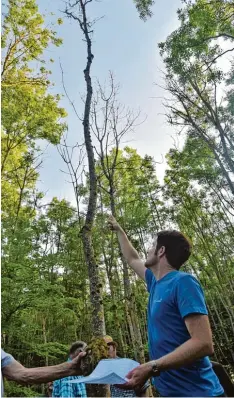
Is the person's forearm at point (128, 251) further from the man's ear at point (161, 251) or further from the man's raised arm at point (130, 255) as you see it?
the man's ear at point (161, 251)

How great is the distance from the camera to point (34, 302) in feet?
11.8

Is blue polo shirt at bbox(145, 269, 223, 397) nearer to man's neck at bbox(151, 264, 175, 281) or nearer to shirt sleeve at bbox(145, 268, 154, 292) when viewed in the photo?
man's neck at bbox(151, 264, 175, 281)

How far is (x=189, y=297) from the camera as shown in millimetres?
716

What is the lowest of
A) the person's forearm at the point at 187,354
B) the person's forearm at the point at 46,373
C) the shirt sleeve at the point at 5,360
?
the person's forearm at the point at 187,354

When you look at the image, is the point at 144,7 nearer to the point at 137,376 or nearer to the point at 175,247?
the point at 175,247

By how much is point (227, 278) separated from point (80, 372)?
8145 mm

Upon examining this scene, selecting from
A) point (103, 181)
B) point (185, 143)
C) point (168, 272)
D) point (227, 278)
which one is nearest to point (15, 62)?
point (103, 181)

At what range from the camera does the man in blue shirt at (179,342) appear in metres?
0.64

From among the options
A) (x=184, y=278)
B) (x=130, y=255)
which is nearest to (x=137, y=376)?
(x=184, y=278)

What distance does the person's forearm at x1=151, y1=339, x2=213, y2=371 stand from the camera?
63cm

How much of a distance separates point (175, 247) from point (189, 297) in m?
0.24

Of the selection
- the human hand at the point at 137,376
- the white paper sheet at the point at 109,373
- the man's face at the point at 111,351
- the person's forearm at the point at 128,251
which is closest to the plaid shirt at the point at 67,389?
the man's face at the point at 111,351

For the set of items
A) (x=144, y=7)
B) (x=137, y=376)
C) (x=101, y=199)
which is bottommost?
(x=137, y=376)

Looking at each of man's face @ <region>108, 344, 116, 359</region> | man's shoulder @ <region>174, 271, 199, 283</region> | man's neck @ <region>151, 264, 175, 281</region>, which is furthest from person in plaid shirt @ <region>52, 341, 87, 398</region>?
man's shoulder @ <region>174, 271, 199, 283</region>
